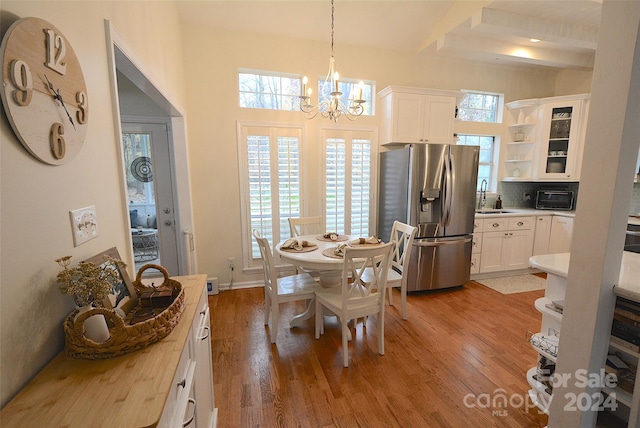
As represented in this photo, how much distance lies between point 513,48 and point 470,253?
8.89ft

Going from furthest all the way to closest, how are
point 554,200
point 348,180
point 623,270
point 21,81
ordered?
1. point 554,200
2. point 348,180
3. point 623,270
4. point 21,81

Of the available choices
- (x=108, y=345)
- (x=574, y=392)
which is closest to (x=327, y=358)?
(x=574, y=392)

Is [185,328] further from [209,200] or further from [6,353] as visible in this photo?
[209,200]

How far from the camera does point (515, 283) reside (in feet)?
12.2

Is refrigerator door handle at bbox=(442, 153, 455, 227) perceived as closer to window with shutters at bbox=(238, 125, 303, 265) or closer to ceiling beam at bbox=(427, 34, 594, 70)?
ceiling beam at bbox=(427, 34, 594, 70)

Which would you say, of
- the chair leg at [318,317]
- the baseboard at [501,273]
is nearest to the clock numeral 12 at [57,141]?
the chair leg at [318,317]

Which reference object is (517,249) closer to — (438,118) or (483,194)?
(483,194)

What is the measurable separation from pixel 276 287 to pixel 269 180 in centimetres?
158

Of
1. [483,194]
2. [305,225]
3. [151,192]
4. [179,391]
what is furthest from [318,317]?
[483,194]

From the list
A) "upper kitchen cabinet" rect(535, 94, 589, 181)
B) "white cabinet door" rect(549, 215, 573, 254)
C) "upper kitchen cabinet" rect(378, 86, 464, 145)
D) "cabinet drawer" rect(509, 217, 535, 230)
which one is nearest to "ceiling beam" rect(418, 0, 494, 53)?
"upper kitchen cabinet" rect(378, 86, 464, 145)

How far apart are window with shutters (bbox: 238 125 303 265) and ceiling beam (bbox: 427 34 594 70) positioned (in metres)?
2.10

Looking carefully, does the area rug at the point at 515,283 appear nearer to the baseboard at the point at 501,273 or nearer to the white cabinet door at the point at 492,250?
the baseboard at the point at 501,273

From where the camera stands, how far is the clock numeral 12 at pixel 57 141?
78 cm

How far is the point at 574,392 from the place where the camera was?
4.24ft
